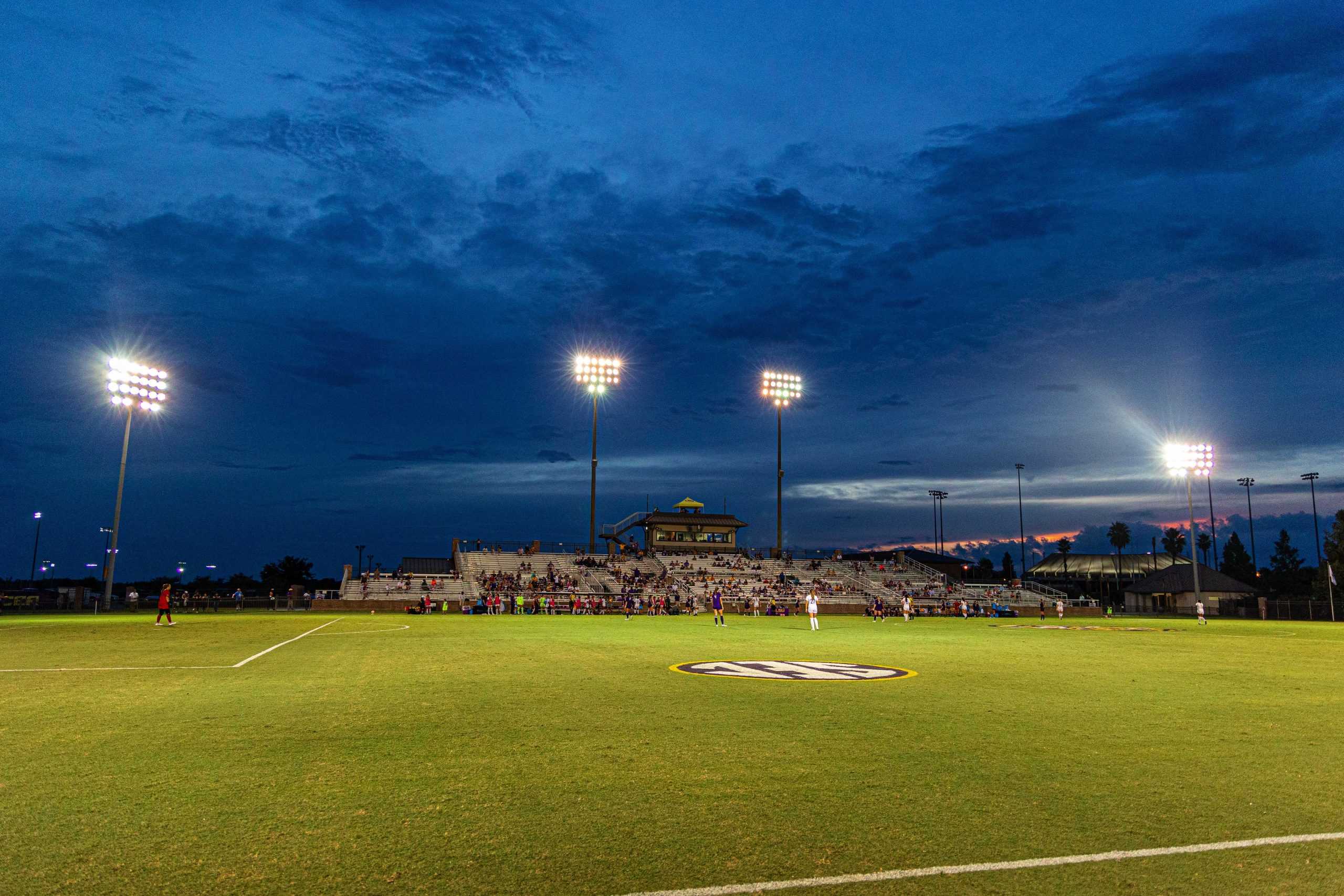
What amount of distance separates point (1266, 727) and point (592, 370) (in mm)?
62722

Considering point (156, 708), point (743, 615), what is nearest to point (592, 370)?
point (743, 615)

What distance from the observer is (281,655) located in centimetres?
1802

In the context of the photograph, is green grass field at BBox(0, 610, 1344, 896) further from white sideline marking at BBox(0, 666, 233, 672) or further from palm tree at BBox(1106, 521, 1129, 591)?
palm tree at BBox(1106, 521, 1129, 591)

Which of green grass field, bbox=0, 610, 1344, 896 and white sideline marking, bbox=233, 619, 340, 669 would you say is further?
white sideline marking, bbox=233, 619, 340, 669

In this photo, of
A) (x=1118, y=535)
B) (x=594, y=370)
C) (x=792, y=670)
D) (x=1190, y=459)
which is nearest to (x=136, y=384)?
(x=594, y=370)


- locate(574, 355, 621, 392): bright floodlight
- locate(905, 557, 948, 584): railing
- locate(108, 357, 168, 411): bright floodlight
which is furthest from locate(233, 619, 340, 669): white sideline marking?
locate(905, 557, 948, 584): railing

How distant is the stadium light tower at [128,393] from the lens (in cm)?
4253

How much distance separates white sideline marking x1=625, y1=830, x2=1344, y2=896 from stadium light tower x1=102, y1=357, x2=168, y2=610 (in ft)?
150

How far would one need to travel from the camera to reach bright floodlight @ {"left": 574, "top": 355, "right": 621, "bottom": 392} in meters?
69.6

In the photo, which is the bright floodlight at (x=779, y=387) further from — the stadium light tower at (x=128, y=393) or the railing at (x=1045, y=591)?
the stadium light tower at (x=128, y=393)

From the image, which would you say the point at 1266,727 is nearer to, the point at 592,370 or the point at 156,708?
the point at 156,708

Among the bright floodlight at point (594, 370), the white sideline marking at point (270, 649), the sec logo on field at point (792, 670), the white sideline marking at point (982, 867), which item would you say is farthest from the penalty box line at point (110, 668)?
the bright floodlight at point (594, 370)

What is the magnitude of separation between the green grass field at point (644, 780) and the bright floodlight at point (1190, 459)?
44820 mm

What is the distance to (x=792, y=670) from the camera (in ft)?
50.5
